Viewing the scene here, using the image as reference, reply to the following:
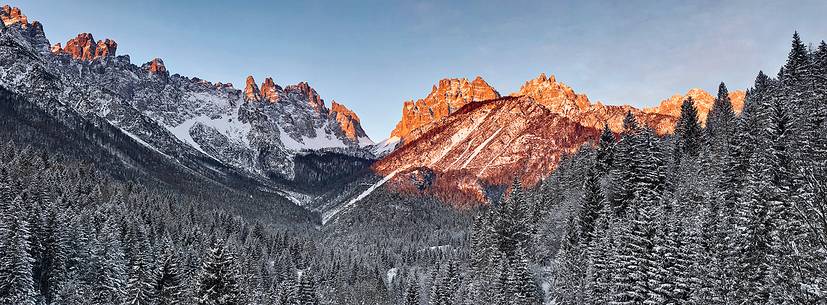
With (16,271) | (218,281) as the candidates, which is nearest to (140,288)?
(16,271)

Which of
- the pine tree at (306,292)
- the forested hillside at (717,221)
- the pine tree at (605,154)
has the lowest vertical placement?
the pine tree at (306,292)

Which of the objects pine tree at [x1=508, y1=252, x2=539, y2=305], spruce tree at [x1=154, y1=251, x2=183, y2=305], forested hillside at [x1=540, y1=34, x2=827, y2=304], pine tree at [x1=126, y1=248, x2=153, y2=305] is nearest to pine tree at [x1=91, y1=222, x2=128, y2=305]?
pine tree at [x1=126, y1=248, x2=153, y2=305]

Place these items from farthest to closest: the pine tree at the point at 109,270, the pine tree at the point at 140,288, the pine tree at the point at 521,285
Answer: the pine tree at the point at 109,270 < the pine tree at the point at 140,288 < the pine tree at the point at 521,285

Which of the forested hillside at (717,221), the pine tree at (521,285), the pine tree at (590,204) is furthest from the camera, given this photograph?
the pine tree at (590,204)

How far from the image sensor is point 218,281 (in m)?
37.2

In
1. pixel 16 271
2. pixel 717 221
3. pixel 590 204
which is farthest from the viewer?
pixel 590 204

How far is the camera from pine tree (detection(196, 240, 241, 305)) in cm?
3684

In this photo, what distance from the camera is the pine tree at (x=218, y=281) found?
121 feet

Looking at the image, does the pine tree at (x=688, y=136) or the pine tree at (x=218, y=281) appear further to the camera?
the pine tree at (x=688, y=136)

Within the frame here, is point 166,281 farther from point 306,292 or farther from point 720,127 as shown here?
point 720,127

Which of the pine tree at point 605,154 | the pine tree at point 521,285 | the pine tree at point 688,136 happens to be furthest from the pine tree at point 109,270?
the pine tree at point 688,136

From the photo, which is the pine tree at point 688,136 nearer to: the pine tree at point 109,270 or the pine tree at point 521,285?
the pine tree at point 521,285

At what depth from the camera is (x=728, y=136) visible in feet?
180

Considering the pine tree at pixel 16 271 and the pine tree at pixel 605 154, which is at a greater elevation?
the pine tree at pixel 605 154
